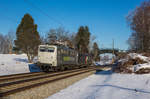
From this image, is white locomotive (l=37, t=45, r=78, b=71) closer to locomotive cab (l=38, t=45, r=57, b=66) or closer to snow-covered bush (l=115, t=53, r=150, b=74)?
locomotive cab (l=38, t=45, r=57, b=66)

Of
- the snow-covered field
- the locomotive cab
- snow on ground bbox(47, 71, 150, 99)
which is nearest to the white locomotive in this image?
the locomotive cab

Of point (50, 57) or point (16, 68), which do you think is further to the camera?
point (16, 68)

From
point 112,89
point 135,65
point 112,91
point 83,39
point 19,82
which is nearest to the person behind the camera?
point 112,91

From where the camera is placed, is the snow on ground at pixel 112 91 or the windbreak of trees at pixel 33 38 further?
the windbreak of trees at pixel 33 38

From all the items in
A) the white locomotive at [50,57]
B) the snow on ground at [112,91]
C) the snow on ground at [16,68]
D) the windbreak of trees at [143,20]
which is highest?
the windbreak of trees at [143,20]

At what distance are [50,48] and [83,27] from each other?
57050mm

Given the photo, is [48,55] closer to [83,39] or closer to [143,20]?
[143,20]

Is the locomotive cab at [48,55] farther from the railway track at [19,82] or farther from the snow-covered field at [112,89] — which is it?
the snow-covered field at [112,89]

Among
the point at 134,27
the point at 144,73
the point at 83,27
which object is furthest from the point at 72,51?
the point at 83,27

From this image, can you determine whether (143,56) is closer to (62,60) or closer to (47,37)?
(62,60)

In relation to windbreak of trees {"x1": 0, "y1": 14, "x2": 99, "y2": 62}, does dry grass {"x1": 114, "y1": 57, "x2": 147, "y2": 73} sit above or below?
below

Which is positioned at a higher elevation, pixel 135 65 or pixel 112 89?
pixel 135 65

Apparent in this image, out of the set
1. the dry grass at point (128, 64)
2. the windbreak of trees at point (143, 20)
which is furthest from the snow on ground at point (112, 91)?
the windbreak of trees at point (143, 20)

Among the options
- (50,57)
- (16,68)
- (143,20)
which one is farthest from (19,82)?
(143,20)
